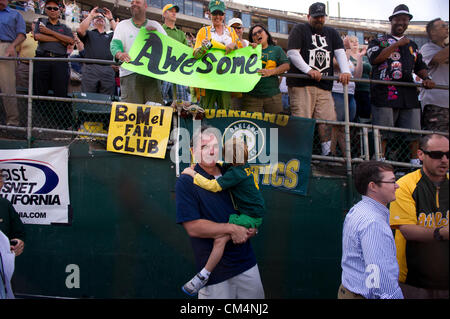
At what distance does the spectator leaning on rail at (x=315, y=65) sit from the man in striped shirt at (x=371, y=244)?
232 cm

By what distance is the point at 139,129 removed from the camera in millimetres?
4996

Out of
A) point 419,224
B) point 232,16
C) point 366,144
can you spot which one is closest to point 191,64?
point 366,144

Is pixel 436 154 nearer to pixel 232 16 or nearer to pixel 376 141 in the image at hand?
pixel 376 141

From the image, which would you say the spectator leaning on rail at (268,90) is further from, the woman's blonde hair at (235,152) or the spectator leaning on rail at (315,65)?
the woman's blonde hair at (235,152)

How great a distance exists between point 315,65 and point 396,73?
3.85 ft

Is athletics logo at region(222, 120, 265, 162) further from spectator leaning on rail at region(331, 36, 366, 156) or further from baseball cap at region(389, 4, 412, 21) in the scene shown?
baseball cap at region(389, 4, 412, 21)

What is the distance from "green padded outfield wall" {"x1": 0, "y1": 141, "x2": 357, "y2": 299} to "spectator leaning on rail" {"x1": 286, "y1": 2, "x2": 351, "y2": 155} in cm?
102

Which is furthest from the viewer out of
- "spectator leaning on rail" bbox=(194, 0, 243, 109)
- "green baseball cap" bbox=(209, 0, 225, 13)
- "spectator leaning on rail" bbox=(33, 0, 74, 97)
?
"spectator leaning on rail" bbox=(33, 0, 74, 97)

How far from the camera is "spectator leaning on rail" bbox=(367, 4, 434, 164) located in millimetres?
5297

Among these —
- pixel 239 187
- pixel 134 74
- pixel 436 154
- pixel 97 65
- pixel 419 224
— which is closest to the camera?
pixel 436 154

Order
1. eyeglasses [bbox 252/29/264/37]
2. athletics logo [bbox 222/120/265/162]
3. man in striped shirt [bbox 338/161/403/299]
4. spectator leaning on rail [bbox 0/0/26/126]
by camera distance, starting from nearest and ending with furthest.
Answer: man in striped shirt [bbox 338/161/403/299], athletics logo [bbox 222/120/265/162], eyeglasses [bbox 252/29/264/37], spectator leaning on rail [bbox 0/0/26/126]

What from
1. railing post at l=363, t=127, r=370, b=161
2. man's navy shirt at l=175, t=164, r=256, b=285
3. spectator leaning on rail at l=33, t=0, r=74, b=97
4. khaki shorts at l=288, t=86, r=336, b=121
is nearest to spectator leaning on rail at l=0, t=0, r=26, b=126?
spectator leaning on rail at l=33, t=0, r=74, b=97

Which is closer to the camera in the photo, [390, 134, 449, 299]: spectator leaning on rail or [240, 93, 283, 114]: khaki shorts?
[390, 134, 449, 299]: spectator leaning on rail

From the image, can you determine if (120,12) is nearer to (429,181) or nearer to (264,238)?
(264,238)
